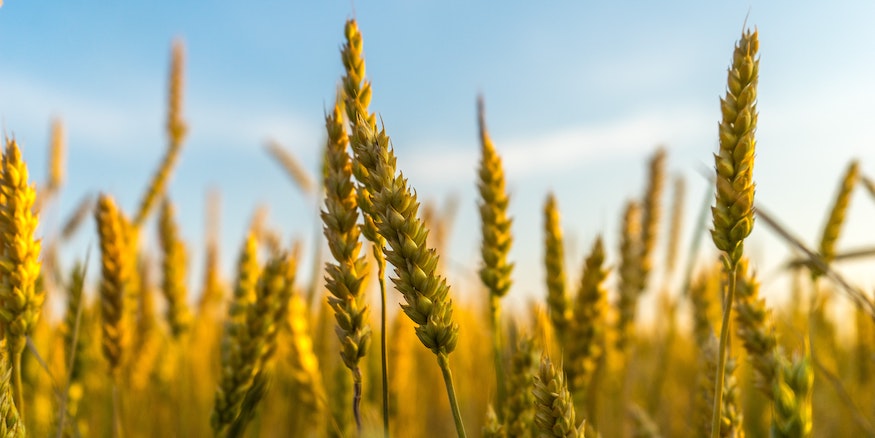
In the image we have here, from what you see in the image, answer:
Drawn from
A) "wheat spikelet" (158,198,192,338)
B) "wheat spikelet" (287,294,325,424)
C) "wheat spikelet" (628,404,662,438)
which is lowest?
"wheat spikelet" (628,404,662,438)

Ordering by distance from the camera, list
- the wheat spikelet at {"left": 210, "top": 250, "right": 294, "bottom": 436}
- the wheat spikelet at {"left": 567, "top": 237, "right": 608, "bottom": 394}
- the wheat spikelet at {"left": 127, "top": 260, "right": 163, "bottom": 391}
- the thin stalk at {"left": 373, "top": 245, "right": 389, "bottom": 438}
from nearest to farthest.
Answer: the thin stalk at {"left": 373, "top": 245, "right": 389, "bottom": 438} < the wheat spikelet at {"left": 210, "top": 250, "right": 294, "bottom": 436} < the wheat spikelet at {"left": 567, "top": 237, "right": 608, "bottom": 394} < the wheat spikelet at {"left": 127, "top": 260, "right": 163, "bottom": 391}

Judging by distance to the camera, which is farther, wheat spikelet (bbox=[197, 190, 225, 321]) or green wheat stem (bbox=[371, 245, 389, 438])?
wheat spikelet (bbox=[197, 190, 225, 321])

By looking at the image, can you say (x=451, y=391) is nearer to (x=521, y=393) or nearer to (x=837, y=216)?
(x=521, y=393)

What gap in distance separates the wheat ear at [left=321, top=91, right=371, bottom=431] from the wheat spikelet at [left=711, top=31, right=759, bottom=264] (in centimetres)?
45

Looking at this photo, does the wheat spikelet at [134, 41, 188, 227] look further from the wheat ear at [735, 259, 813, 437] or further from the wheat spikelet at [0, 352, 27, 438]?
the wheat ear at [735, 259, 813, 437]

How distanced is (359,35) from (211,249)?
2.35m

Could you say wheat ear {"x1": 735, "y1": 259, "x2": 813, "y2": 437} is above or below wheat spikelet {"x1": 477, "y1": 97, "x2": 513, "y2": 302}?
below

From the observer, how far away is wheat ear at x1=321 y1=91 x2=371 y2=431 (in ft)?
2.86

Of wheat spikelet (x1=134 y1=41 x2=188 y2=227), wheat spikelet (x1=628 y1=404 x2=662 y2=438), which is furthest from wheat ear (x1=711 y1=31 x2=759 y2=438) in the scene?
wheat spikelet (x1=134 y1=41 x2=188 y2=227)

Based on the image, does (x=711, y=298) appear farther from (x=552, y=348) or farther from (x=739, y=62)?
(x=739, y=62)

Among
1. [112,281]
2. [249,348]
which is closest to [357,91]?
[249,348]

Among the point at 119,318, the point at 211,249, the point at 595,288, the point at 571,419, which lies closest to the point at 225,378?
the point at 119,318

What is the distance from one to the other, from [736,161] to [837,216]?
41.5 inches

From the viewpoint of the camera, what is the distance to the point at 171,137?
9.20 feet
